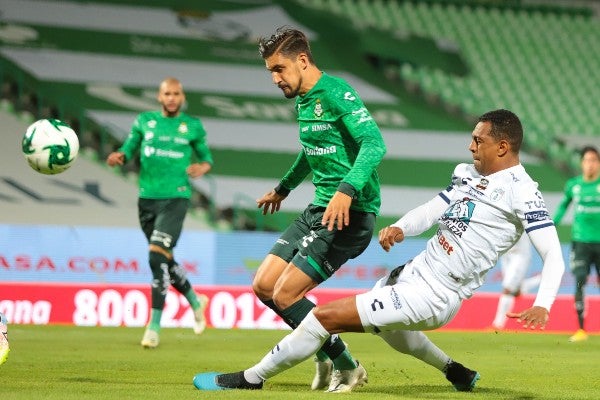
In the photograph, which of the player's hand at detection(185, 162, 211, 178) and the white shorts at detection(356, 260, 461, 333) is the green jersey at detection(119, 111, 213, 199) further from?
the white shorts at detection(356, 260, 461, 333)

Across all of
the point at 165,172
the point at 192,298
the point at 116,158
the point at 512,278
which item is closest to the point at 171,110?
the point at 165,172

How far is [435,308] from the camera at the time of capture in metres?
5.88

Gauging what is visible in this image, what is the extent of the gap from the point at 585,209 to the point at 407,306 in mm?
8106

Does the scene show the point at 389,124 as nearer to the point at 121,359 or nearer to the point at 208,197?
the point at 208,197

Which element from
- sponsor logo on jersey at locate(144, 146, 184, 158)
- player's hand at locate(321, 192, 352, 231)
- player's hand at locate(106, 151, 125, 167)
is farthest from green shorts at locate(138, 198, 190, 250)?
player's hand at locate(321, 192, 352, 231)

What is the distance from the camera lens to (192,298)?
1123cm

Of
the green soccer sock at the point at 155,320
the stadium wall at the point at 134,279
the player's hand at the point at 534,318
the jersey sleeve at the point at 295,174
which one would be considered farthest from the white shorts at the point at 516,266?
the player's hand at the point at 534,318

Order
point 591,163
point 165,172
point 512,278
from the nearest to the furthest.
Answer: point 165,172 → point 591,163 → point 512,278

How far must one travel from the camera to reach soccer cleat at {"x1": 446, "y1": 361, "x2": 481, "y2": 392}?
657 cm

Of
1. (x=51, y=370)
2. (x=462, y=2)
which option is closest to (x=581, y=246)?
(x=51, y=370)

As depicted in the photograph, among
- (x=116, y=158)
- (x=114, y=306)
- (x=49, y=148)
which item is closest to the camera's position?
(x=49, y=148)

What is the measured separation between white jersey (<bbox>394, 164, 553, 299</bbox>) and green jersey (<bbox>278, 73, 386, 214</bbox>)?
1.90 ft

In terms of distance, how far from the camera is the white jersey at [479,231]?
5.91 m

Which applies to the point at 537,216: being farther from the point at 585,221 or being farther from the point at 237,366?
the point at 585,221
